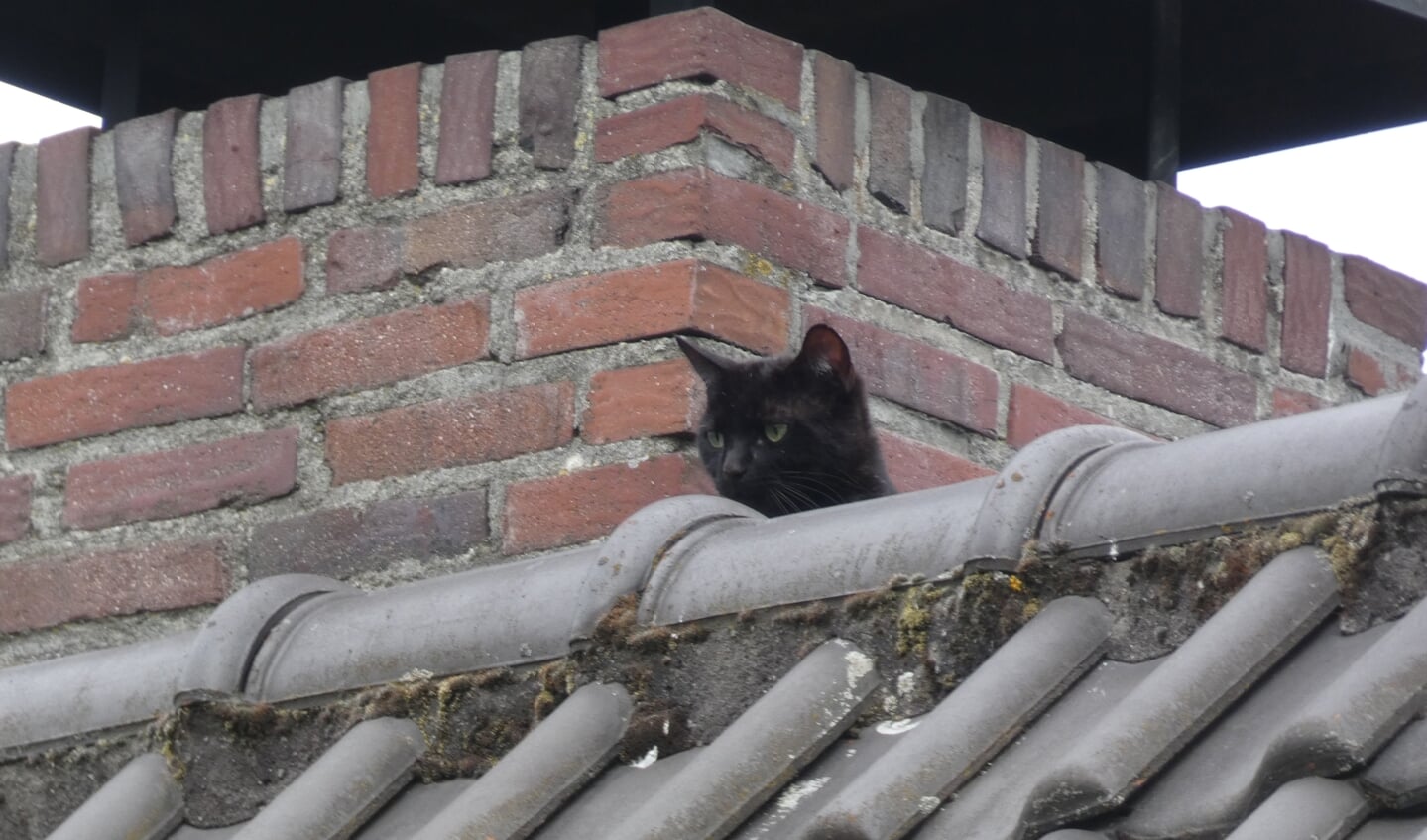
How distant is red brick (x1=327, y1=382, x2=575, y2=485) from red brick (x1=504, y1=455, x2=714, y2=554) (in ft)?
0.19

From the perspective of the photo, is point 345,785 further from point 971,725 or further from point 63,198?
point 63,198

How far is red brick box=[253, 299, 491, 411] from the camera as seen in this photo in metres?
2.70

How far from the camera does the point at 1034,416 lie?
2920mm

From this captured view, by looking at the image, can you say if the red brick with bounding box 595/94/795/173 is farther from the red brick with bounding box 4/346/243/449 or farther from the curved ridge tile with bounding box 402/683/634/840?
the curved ridge tile with bounding box 402/683/634/840

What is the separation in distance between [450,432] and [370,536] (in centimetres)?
17

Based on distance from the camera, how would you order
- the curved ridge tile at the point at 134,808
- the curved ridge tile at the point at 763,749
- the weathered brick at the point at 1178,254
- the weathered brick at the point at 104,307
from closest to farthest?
the curved ridge tile at the point at 763,749, the curved ridge tile at the point at 134,808, the weathered brick at the point at 104,307, the weathered brick at the point at 1178,254

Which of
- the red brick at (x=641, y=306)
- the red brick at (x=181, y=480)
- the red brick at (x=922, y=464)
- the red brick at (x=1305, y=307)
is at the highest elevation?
the red brick at (x=1305, y=307)

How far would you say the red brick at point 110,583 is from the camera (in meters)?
2.79

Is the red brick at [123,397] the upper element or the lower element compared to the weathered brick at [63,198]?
lower

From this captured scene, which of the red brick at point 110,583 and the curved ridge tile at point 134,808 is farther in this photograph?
the red brick at point 110,583

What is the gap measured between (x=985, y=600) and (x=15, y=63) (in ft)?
7.64

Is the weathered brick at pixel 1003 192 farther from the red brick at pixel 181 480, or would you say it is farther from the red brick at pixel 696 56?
the red brick at pixel 181 480

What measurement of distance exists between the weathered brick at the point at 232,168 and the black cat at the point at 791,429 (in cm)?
68

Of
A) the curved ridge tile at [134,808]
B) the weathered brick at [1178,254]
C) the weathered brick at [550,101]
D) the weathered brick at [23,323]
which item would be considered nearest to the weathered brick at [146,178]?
the weathered brick at [23,323]
